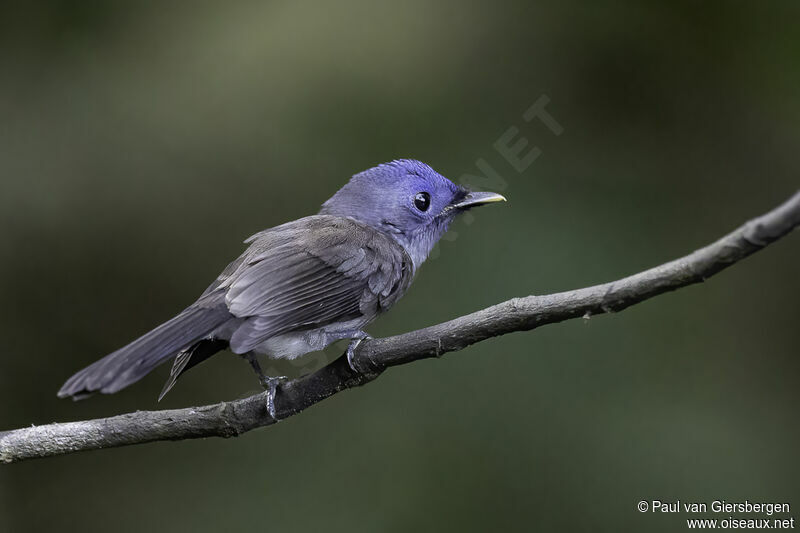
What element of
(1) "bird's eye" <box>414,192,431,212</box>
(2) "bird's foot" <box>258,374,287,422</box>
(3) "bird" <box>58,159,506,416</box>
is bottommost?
(2) "bird's foot" <box>258,374,287,422</box>

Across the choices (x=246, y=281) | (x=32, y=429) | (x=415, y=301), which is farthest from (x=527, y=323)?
(x=415, y=301)

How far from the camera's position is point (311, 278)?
2.66m

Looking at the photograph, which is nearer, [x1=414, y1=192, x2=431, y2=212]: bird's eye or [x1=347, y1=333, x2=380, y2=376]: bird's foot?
[x1=347, y1=333, x2=380, y2=376]: bird's foot

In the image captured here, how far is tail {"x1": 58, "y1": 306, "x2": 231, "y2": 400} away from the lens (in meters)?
2.08

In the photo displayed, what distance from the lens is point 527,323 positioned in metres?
1.90

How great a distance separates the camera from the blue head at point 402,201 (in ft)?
10.2

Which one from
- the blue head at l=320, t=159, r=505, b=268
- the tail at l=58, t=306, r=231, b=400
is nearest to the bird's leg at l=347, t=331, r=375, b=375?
the tail at l=58, t=306, r=231, b=400

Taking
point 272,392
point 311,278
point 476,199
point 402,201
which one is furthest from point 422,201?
point 272,392

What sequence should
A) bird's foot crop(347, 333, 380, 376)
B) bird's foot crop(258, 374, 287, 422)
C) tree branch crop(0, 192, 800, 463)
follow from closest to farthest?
tree branch crop(0, 192, 800, 463) < bird's foot crop(347, 333, 380, 376) < bird's foot crop(258, 374, 287, 422)

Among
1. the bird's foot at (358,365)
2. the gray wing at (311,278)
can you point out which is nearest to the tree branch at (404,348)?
the bird's foot at (358,365)

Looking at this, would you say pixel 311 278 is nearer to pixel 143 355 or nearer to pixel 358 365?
pixel 358 365

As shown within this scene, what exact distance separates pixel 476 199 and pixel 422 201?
24cm

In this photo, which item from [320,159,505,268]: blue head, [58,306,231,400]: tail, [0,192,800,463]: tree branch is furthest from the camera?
[320,159,505,268]: blue head

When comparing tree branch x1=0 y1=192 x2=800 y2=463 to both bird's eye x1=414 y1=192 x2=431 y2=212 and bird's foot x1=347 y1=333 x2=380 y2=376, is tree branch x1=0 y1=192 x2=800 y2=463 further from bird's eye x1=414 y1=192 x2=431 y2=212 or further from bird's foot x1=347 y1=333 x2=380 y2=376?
bird's eye x1=414 y1=192 x2=431 y2=212
